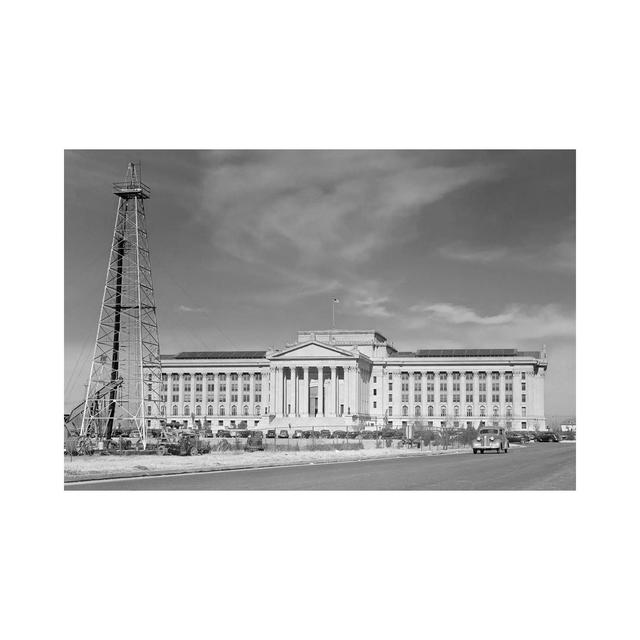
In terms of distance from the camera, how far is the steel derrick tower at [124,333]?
136 ft

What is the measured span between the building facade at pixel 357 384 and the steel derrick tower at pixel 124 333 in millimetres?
89424

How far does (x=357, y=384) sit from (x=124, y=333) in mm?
97064

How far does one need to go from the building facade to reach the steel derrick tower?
8942 centimetres

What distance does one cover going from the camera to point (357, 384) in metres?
139

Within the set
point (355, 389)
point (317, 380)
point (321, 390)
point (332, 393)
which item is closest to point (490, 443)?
point (355, 389)

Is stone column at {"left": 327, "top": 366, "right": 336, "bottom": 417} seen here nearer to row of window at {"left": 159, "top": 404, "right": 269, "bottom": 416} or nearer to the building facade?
the building facade

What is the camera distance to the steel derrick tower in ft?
136

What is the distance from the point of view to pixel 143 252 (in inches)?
1710

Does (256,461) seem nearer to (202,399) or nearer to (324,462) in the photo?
(324,462)

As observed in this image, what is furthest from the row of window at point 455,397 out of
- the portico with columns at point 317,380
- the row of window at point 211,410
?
the row of window at point 211,410

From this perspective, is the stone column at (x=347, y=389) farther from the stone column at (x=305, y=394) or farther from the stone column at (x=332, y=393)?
the stone column at (x=305, y=394)

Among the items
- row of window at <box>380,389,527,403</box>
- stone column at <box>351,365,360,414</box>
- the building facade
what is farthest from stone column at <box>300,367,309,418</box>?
row of window at <box>380,389,527,403</box>

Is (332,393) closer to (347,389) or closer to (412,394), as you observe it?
(347,389)

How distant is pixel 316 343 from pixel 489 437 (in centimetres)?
8573
